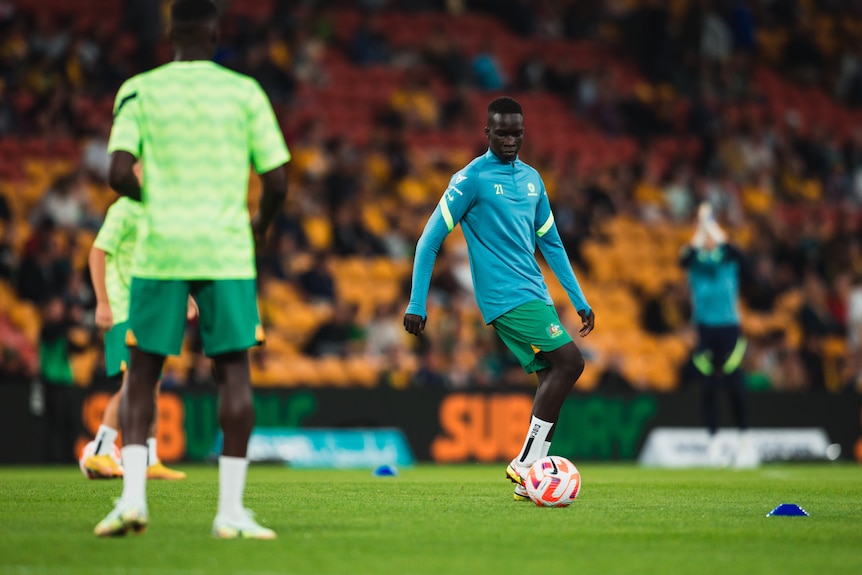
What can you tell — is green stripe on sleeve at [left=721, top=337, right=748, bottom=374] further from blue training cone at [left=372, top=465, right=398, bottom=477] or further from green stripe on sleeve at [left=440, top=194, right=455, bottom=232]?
green stripe on sleeve at [left=440, top=194, right=455, bottom=232]

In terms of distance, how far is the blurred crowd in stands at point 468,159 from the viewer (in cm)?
1867

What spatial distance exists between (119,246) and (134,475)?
4482 mm

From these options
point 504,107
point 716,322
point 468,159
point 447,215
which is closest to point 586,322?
point 447,215

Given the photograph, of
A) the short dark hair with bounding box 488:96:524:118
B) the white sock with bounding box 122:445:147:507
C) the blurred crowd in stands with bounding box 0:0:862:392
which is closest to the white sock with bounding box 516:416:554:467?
the short dark hair with bounding box 488:96:524:118

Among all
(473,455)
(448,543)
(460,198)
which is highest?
(460,198)

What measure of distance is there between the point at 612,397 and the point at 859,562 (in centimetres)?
1276

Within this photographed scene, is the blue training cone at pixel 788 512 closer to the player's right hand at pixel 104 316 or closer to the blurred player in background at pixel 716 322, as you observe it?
the player's right hand at pixel 104 316

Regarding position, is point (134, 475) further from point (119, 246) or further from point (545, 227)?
point (119, 246)

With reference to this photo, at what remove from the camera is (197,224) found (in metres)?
6.36

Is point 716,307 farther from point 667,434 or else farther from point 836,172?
point 836,172

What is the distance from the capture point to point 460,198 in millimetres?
9344

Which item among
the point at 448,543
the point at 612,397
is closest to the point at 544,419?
the point at 448,543

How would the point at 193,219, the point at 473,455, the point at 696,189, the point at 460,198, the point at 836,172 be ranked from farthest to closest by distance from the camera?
the point at 836,172 → the point at 696,189 → the point at 473,455 → the point at 460,198 → the point at 193,219

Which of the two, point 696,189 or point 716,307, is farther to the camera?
point 696,189
